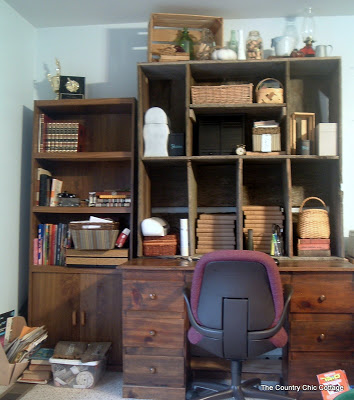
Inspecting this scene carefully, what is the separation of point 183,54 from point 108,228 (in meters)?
1.30

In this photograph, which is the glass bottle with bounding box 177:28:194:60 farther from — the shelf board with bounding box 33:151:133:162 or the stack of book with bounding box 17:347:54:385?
the stack of book with bounding box 17:347:54:385

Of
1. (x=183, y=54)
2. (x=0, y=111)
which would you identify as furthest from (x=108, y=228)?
(x=183, y=54)

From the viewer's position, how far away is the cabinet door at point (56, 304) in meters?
2.47

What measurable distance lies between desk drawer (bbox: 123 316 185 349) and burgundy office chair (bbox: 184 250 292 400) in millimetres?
315

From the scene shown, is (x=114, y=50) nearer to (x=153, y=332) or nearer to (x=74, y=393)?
(x=153, y=332)

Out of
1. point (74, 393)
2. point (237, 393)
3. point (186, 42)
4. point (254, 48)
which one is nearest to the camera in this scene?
point (237, 393)

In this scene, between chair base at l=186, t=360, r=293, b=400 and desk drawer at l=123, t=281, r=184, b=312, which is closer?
chair base at l=186, t=360, r=293, b=400

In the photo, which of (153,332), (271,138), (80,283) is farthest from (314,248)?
(80,283)

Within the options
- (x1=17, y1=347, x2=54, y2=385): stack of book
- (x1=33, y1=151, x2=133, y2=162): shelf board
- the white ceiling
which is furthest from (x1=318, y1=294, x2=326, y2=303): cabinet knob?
the white ceiling

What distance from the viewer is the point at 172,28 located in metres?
2.68

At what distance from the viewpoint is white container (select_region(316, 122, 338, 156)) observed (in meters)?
2.24

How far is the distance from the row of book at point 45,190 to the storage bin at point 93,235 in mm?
331

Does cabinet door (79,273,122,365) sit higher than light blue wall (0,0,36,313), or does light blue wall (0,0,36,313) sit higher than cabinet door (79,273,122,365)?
light blue wall (0,0,36,313)

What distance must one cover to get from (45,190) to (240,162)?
143cm
